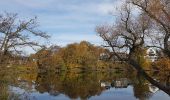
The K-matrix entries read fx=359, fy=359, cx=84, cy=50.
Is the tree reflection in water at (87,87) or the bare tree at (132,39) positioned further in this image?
the tree reflection in water at (87,87)

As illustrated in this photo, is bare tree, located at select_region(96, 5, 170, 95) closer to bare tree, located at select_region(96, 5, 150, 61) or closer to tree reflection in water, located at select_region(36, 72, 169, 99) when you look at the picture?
bare tree, located at select_region(96, 5, 150, 61)

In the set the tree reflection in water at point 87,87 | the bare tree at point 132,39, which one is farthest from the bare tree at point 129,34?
the tree reflection in water at point 87,87

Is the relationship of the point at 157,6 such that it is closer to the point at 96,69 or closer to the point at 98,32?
the point at 98,32

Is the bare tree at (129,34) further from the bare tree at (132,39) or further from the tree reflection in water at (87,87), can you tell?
the tree reflection in water at (87,87)

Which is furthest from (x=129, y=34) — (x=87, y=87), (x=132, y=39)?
(x=87, y=87)

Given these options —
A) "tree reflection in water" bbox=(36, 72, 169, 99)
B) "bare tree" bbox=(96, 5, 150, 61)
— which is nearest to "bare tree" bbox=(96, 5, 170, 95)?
"bare tree" bbox=(96, 5, 150, 61)

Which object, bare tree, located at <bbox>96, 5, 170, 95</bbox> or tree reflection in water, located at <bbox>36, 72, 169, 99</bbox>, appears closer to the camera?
bare tree, located at <bbox>96, 5, 170, 95</bbox>

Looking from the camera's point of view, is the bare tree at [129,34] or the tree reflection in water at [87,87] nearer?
the bare tree at [129,34]

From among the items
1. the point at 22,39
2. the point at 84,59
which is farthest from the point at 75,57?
the point at 22,39

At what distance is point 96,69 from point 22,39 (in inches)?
3530

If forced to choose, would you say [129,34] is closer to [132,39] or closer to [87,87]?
[132,39]

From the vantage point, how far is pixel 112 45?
1872cm

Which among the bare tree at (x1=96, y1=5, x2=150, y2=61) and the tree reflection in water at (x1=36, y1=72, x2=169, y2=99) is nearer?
the bare tree at (x1=96, y1=5, x2=150, y2=61)

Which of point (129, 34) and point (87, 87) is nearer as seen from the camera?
point (129, 34)
